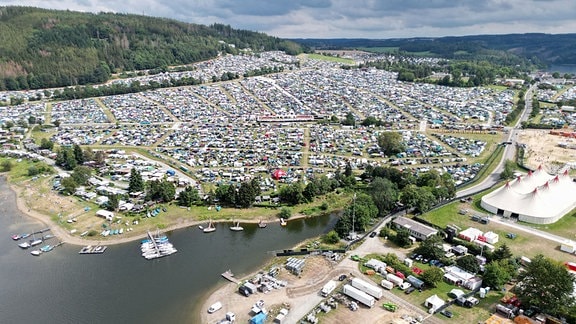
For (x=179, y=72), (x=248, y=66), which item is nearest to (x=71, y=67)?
(x=179, y=72)

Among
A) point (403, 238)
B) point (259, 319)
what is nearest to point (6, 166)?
point (259, 319)

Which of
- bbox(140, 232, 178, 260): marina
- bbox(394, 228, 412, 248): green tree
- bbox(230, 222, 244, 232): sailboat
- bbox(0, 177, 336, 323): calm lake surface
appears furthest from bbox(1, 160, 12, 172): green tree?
bbox(394, 228, 412, 248): green tree

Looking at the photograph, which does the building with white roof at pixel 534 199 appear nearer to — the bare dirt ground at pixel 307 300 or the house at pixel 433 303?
the house at pixel 433 303

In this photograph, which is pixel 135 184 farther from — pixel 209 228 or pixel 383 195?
pixel 383 195

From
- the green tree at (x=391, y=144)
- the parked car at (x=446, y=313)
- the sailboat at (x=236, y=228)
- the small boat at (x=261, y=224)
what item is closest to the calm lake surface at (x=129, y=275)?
the sailboat at (x=236, y=228)

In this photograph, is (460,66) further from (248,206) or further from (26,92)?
(26,92)

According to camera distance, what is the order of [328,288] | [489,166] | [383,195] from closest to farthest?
1. [328,288]
2. [383,195]
3. [489,166]

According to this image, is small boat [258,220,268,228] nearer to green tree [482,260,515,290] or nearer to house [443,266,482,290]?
house [443,266,482,290]
